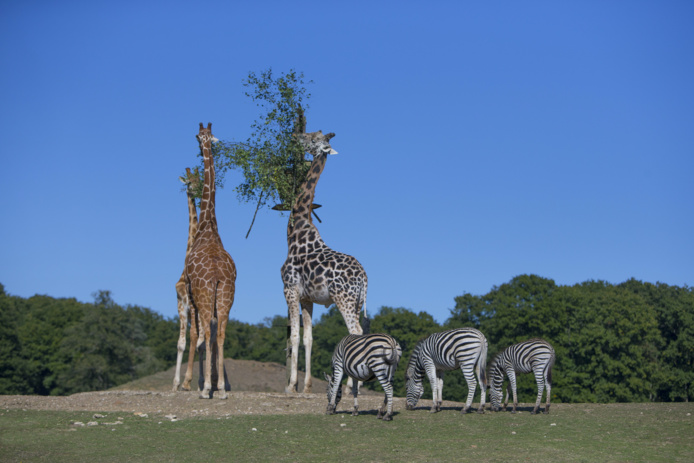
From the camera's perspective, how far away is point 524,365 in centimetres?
1764

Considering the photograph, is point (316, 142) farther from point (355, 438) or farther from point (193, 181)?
point (355, 438)

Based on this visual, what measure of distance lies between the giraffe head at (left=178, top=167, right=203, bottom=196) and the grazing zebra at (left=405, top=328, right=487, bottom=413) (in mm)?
10988

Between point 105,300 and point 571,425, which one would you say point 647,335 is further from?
point 105,300

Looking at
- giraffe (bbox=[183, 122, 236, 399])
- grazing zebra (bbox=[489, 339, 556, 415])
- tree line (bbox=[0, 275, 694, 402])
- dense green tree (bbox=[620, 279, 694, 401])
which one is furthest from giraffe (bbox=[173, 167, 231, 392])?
dense green tree (bbox=[620, 279, 694, 401])

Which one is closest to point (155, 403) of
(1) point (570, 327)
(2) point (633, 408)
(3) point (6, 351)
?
(2) point (633, 408)

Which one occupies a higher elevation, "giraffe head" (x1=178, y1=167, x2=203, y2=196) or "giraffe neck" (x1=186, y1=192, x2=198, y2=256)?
"giraffe head" (x1=178, y1=167, x2=203, y2=196)

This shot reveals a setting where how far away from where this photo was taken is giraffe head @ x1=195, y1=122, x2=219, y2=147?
2331 cm

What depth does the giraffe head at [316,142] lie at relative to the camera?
24000 millimetres

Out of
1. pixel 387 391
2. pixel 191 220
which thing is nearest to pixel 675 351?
pixel 191 220

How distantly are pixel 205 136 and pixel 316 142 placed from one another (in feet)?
12.7

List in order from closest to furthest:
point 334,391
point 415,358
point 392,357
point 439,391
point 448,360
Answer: point 392,357, point 334,391, point 448,360, point 439,391, point 415,358

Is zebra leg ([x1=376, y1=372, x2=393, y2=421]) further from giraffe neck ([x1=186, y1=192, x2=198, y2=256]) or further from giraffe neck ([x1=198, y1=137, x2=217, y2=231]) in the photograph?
giraffe neck ([x1=186, y1=192, x2=198, y2=256])

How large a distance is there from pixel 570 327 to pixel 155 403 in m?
40.5

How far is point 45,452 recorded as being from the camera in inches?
496
